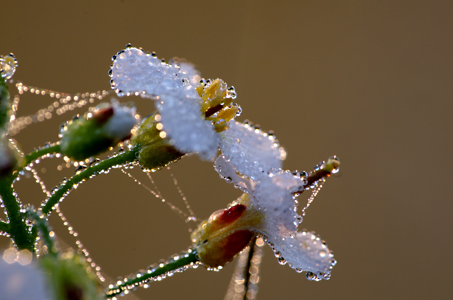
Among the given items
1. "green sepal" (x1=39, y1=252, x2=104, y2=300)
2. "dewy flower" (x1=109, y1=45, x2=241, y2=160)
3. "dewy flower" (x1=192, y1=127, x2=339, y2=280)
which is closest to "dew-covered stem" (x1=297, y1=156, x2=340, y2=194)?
"dewy flower" (x1=192, y1=127, x2=339, y2=280)

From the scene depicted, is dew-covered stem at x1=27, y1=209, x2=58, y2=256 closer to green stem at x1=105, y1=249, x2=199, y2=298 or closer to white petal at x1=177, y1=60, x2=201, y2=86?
green stem at x1=105, y1=249, x2=199, y2=298

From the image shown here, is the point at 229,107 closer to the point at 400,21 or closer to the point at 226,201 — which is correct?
the point at 226,201

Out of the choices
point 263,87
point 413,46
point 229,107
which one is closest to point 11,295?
point 229,107

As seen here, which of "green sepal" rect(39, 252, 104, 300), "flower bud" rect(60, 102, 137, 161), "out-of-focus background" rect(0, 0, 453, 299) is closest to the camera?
"green sepal" rect(39, 252, 104, 300)

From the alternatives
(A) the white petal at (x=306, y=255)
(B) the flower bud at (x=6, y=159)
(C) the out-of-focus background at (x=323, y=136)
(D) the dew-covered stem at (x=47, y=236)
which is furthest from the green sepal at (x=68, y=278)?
(C) the out-of-focus background at (x=323, y=136)

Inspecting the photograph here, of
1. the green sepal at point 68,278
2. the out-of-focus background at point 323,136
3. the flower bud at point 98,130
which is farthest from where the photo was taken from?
the out-of-focus background at point 323,136

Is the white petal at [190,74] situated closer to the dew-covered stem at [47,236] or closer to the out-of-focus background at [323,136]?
the dew-covered stem at [47,236]
